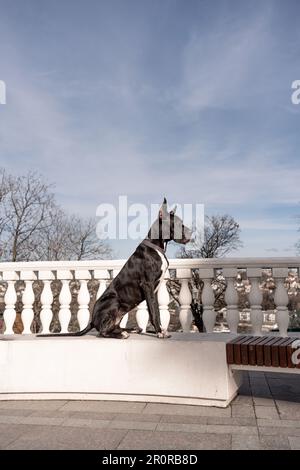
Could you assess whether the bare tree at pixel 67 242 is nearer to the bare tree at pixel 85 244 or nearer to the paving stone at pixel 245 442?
the bare tree at pixel 85 244

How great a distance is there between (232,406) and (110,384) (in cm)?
126

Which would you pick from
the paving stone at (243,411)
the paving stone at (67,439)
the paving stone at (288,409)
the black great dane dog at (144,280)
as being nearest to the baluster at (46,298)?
the black great dane dog at (144,280)

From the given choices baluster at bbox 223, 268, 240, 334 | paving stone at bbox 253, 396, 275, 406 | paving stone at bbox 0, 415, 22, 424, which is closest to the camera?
paving stone at bbox 0, 415, 22, 424

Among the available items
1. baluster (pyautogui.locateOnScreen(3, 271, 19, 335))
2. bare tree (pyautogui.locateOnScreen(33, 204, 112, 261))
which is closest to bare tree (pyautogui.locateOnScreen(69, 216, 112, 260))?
bare tree (pyautogui.locateOnScreen(33, 204, 112, 261))

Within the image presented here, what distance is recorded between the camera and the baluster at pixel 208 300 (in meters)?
5.29

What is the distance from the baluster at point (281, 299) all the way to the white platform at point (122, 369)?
91 cm

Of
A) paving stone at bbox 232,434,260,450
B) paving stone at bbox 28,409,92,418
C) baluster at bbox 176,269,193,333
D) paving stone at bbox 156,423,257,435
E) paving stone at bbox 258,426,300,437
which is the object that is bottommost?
paving stone at bbox 28,409,92,418

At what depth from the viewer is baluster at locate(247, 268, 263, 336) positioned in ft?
16.9

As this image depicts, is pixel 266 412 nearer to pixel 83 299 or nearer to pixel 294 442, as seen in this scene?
pixel 294 442

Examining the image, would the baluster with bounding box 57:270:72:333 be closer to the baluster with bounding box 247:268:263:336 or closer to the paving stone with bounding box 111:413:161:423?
the paving stone with bounding box 111:413:161:423

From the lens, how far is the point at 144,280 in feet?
14.9

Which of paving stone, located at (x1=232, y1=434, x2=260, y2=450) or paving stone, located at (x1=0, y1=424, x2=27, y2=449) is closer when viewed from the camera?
paving stone, located at (x1=232, y1=434, x2=260, y2=450)

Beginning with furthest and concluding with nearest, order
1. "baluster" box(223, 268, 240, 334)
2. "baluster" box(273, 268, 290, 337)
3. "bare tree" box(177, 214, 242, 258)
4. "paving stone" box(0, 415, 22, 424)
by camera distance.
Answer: "bare tree" box(177, 214, 242, 258) < "baluster" box(223, 268, 240, 334) < "baluster" box(273, 268, 290, 337) < "paving stone" box(0, 415, 22, 424)

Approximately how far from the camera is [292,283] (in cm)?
595
